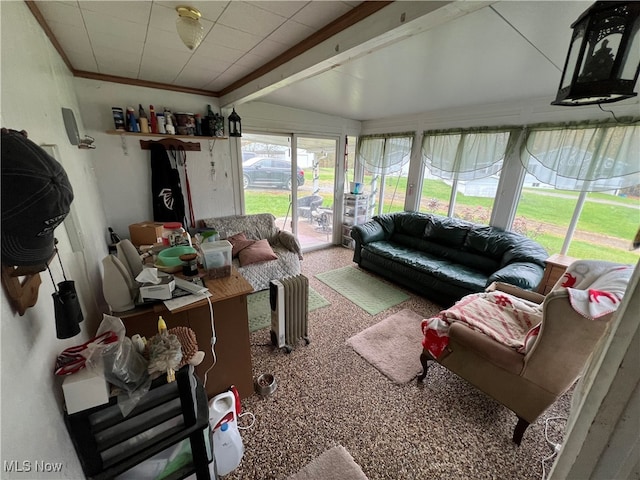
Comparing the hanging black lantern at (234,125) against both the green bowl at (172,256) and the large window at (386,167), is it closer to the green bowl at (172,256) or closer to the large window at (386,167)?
the green bowl at (172,256)

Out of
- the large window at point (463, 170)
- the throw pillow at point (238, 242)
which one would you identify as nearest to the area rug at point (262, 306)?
the throw pillow at point (238, 242)

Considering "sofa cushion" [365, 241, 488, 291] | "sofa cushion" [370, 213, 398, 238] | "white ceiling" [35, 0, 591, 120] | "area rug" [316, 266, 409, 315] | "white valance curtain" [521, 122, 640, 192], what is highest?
"white ceiling" [35, 0, 591, 120]

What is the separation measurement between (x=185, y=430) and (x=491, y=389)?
171 cm

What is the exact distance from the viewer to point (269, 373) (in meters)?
1.93

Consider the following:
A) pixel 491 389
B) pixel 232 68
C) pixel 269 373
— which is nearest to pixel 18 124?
pixel 232 68

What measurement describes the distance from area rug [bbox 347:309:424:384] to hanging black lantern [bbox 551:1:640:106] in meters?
1.97

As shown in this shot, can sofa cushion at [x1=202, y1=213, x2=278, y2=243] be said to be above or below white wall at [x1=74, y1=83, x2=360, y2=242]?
below

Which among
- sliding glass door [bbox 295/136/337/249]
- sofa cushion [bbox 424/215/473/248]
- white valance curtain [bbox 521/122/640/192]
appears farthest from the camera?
sliding glass door [bbox 295/136/337/249]

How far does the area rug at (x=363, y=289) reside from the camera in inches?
117

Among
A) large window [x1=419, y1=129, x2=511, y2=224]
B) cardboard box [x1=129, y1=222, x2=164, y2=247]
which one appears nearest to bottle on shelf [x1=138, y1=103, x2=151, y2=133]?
cardboard box [x1=129, y1=222, x2=164, y2=247]

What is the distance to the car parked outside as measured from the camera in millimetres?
3633

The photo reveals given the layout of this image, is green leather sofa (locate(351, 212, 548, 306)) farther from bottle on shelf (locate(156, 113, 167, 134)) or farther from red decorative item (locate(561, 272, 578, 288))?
bottle on shelf (locate(156, 113, 167, 134))

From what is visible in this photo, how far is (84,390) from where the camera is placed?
748mm

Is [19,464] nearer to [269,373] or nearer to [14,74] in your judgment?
[14,74]
